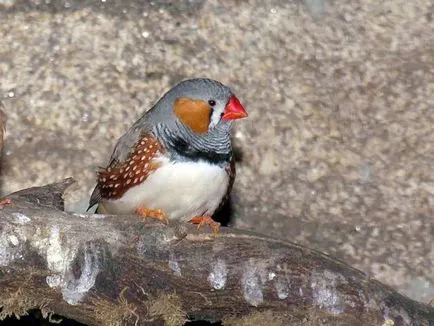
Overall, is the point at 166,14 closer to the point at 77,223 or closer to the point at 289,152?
the point at 289,152

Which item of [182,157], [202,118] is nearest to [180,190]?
[182,157]

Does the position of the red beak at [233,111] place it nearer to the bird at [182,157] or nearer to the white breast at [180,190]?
the bird at [182,157]

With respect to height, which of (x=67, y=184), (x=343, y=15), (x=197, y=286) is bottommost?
(x=197, y=286)

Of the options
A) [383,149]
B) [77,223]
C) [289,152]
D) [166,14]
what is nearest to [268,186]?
[289,152]

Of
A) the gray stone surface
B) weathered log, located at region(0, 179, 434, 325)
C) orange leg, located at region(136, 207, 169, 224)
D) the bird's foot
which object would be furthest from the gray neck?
the gray stone surface

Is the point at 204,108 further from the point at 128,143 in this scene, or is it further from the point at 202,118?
the point at 128,143

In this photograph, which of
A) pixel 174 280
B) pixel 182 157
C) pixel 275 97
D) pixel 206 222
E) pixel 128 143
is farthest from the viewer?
pixel 275 97

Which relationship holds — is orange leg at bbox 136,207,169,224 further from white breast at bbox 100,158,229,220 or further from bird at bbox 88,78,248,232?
white breast at bbox 100,158,229,220

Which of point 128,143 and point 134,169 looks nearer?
point 134,169
